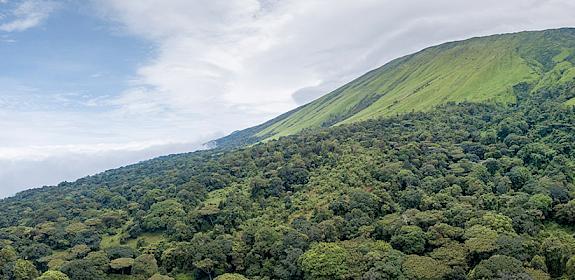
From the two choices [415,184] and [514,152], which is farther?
[514,152]

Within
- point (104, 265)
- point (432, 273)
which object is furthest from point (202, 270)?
point (432, 273)

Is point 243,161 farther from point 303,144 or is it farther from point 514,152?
point 514,152

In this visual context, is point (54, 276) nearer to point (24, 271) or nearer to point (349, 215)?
point (24, 271)

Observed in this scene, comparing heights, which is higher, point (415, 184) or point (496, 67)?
point (496, 67)

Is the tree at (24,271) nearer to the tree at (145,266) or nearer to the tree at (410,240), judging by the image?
the tree at (145,266)

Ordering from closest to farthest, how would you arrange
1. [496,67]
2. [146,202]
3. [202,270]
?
1. [202,270]
2. [146,202]
3. [496,67]

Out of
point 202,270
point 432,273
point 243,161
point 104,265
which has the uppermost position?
point 243,161

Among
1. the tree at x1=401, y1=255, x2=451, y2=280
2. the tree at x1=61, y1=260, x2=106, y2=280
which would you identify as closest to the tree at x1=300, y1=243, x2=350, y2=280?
the tree at x1=401, y1=255, x2=451, y2=280
